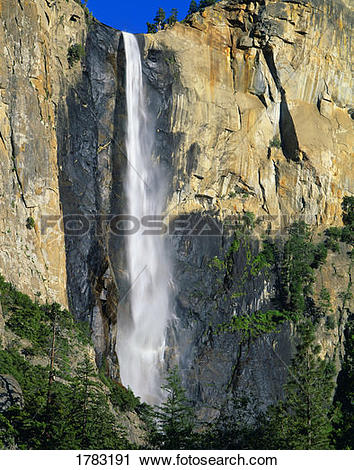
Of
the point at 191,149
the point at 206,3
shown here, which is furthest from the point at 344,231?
the point at 206,3

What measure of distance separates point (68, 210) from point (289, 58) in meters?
25.8

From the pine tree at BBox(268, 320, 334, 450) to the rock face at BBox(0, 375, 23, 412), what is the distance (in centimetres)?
1089

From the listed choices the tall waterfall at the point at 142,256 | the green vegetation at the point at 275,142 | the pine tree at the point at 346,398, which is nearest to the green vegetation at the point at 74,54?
the tall waterfall at the point at 142,256

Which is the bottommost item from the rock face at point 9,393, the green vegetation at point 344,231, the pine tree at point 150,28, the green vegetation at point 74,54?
the rock face at point 9,393

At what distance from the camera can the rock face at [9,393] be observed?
96.9 feet

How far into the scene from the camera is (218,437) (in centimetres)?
3322

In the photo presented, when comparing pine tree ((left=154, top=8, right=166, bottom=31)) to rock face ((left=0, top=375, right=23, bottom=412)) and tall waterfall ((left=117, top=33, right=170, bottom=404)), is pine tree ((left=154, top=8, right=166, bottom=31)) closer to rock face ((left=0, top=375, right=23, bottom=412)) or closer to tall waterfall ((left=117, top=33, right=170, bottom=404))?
tall waterfall ((left=117, top=33, right=170, bottom=404))

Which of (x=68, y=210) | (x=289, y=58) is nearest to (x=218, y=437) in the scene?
(x=68, y=210)

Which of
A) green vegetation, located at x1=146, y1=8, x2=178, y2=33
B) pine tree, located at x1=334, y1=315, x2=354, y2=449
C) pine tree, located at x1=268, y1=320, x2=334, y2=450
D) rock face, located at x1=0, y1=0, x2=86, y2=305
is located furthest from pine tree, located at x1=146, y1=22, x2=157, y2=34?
pine tree, located at x1=268, y1=320, x2=334, y2=450

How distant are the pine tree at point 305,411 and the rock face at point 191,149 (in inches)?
661
